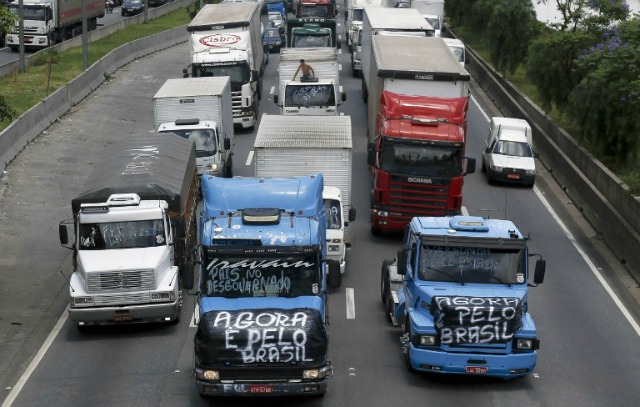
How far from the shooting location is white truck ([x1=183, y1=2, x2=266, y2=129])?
147 feet

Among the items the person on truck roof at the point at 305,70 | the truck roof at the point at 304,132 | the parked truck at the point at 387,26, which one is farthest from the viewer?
the parked truck at the point at 387,26

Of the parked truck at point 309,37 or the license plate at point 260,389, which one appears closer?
the license plate at point 260,389

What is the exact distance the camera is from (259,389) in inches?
701

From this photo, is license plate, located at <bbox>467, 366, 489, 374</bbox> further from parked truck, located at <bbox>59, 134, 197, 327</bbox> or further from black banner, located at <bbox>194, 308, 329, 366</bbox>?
parked truck, located at <bbox>59, 134, 197, 327</bbox>

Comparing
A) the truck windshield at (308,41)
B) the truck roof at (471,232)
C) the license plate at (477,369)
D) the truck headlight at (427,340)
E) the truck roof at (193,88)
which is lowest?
the license plate at (477,369)

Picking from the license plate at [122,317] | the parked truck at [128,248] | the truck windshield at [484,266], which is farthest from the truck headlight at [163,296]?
the truck windshield at [484,266]

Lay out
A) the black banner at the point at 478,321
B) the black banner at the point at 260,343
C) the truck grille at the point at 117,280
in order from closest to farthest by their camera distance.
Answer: the black banner at the point at 260,343 < the black banner at the point at 478,321 < the truck grille at the point at 117,280

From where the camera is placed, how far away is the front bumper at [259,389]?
701 inches

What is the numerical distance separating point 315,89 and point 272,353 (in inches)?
971

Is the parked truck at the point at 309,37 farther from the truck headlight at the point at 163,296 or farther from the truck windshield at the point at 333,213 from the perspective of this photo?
the truck headlight at the point at 163,296

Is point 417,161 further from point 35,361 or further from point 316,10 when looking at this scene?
point 316,10

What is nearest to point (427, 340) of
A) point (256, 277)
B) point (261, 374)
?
point (256, 277)

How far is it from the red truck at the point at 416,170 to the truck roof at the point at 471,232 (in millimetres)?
8774

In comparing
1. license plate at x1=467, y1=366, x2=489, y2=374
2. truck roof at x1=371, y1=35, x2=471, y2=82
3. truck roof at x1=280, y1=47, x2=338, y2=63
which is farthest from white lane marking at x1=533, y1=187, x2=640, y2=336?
truck roof at x1=280, y1=47, x2=338, y2=63
